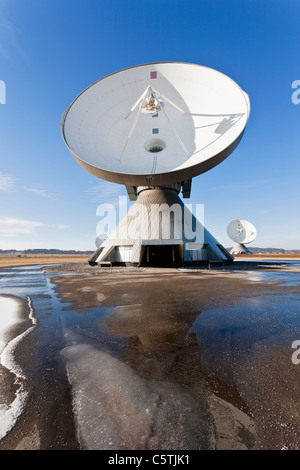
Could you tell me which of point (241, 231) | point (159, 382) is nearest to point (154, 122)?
point (159, 382)

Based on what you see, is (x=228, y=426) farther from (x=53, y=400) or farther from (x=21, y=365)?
(x=21, y=365)

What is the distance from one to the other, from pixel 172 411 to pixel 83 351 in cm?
234

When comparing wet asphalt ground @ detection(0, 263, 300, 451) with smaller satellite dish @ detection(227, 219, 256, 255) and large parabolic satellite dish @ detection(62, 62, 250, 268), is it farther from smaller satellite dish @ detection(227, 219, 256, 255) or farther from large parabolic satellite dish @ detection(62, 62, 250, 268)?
smaller satellite dish @ detection(227, 219, 256, 255)

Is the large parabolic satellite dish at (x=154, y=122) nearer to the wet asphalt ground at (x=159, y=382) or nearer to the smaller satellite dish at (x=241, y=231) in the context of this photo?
the wet asphalt ground at (x=159, y=382)

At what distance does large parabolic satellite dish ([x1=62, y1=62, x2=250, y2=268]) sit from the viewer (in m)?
19.5

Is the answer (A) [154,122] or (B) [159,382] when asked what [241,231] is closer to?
(A) [154,122]

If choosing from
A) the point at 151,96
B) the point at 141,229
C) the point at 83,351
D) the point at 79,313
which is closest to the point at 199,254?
the point at 141,229

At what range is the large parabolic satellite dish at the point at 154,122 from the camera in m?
19.5

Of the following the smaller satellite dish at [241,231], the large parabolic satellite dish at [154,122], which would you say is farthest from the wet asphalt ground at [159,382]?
the smaller satellite dish at [241,231]

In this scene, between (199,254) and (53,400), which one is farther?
(199,254)

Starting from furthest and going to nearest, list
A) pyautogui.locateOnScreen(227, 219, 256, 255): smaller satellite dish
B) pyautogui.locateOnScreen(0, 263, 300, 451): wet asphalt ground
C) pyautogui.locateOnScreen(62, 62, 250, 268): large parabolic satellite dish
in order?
pyautogui.locateOnScreen(227, 219, 256, 255): smaller satellite dish
pyautogui.locateOnScreen(62, 62, 250, 268): large parabolic satellite dish
pyautogui.locateOnScreen(0, 263, 300, 451): wet asphalt ground

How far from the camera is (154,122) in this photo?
2370cm

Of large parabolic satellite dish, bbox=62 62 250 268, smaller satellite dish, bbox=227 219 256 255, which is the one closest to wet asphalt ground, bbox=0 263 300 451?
large parabolic satellite dish, bbox=62 62 250 268
